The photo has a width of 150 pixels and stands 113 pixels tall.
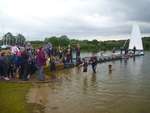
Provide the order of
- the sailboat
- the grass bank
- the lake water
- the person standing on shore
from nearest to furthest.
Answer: the grass bank < the lake water < the person standing on shore < the sailboat

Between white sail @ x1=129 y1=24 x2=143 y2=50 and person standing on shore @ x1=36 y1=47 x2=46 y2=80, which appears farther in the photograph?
white sail @ x1=129 y1=24 x2=143 y2=50

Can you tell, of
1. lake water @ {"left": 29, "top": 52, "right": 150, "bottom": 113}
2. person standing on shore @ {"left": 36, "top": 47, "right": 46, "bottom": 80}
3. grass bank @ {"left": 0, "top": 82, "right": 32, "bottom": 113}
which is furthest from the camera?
person standing on shore @ {"left": 36, "top": 47, "right": 46, "bottom": 80}

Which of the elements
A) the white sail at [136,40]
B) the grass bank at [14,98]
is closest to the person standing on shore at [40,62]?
the grass bank at [14,98]

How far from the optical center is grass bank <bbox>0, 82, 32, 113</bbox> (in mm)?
12961

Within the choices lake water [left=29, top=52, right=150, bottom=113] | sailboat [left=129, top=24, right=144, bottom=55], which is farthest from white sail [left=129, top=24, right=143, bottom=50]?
lake water [left=29, top=52, right=150, bottom=113]

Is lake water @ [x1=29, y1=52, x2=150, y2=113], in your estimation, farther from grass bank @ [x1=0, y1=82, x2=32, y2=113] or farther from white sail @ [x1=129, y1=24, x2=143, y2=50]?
white sail @ [x1=129, y1=24, x2=143, y2=50]

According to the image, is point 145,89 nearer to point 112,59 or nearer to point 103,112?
point 103,112

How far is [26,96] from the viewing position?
15609 mm

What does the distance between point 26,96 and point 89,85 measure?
196 inches

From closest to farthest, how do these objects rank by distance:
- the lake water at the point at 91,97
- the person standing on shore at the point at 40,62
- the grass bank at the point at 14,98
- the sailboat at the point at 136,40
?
Result: the grass bank at the point at 14,98 < the lake water at the point at 91,97 < the person standing on shore at the point at 40,62 < the sailboat at the point at 136,40

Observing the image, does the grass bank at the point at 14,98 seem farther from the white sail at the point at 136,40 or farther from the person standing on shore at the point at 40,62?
the white sail at the point at 136,40

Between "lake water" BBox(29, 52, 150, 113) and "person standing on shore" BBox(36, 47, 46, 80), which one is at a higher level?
"person standing on shore" BBox(36, 47, 46, 80)

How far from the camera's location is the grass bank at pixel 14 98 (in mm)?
12961

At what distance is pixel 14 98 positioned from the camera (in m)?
15.0
